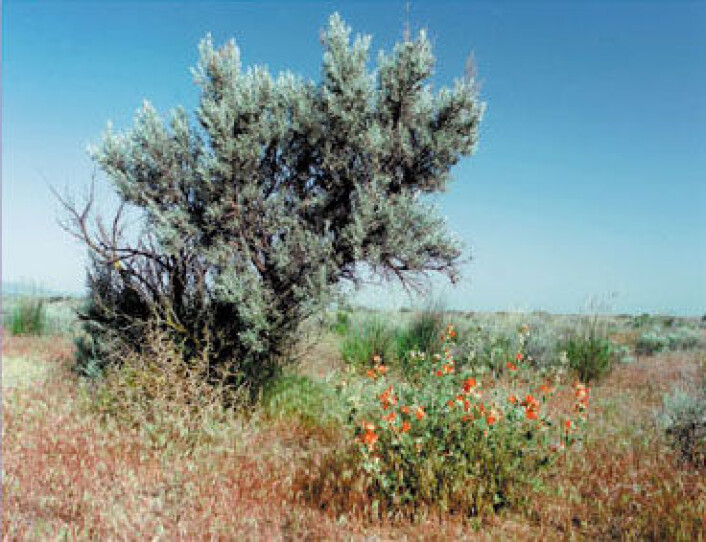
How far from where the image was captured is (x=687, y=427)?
5.29m

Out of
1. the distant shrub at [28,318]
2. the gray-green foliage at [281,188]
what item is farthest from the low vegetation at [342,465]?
the distant shrub at [28,318]

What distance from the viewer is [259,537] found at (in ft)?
10.3

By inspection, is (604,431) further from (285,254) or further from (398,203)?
(285,254)

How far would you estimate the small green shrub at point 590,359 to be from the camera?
9.26 metres

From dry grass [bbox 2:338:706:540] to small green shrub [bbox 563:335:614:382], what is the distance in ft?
12.0

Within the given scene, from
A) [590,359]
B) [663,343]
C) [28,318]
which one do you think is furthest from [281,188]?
[663,343]

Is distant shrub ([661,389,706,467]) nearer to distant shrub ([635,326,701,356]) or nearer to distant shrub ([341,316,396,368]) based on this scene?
distant shrub ([341,316,396,368])

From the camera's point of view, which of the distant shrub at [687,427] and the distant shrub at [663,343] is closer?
the distant shrub at [687,427]

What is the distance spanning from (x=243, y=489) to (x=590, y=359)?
7348mm

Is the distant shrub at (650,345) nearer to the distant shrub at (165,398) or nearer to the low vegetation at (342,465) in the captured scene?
the low vegetation at (342,465)

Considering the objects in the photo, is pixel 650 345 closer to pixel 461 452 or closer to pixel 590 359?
pixel 590 359

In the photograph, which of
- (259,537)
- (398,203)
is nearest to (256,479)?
(259,537)

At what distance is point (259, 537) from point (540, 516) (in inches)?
77.1

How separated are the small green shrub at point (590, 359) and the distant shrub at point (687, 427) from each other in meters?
3.55
